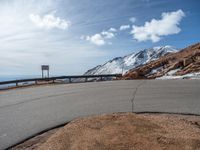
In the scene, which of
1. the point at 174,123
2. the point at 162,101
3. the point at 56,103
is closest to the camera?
the point at 174,123

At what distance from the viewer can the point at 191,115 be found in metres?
8.76

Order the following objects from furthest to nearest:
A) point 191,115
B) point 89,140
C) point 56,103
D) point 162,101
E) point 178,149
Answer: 1. point 56,103
2. point 162,101
3. point 191,115
4. point 89,140
5. point 178,149

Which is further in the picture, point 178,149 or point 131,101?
point 131,101

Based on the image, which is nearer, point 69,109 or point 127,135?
point 127,135

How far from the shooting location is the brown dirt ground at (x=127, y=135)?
564 cm

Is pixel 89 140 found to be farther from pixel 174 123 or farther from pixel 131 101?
pixel 131 101

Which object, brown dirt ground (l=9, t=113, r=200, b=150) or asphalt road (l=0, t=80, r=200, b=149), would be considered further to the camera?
asphalt road (l=0, t=80, r=200, b=149)

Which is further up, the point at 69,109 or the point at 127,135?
the point at 69,109

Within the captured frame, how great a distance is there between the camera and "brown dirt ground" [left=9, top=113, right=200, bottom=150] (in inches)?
222

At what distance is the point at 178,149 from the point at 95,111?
→ 505 cm

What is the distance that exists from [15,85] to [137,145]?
23.9 meters

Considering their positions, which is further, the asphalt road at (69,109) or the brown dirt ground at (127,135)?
the asphalt road at (69,109)

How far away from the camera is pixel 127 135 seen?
622 cm

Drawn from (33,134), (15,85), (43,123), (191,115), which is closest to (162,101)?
(191,115)
